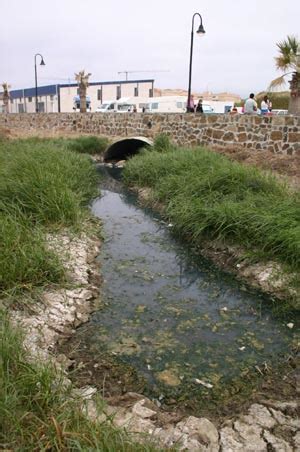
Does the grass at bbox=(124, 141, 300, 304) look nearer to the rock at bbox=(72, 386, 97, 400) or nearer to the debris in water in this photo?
the debris in water

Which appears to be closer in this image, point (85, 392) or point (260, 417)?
point (260, 417)

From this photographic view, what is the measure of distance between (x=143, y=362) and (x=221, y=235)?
328 cm

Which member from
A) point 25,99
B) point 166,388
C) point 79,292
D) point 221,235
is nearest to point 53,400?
point 166,388

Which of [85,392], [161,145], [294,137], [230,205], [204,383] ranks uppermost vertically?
[294,137]

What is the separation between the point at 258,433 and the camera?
3.12 meters

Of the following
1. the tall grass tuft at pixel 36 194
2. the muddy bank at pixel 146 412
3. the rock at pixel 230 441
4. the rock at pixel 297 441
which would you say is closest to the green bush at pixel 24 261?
the muddy bank at pixel 146 412

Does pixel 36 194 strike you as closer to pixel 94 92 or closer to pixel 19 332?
pixel 19 332

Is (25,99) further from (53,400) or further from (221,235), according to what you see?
(53,400)

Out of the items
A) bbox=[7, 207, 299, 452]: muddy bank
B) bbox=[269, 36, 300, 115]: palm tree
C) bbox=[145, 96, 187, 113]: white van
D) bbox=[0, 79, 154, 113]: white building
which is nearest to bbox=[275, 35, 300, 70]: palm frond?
bbox=[269, 36, 300, 115]: palm tree

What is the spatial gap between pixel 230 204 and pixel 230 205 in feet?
0.24

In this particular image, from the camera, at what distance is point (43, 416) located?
2.85 metres

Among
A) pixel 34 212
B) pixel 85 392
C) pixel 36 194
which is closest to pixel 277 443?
pixel 85 392

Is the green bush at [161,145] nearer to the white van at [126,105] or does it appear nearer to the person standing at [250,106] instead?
the person standing at [250,106]

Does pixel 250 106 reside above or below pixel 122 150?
above
